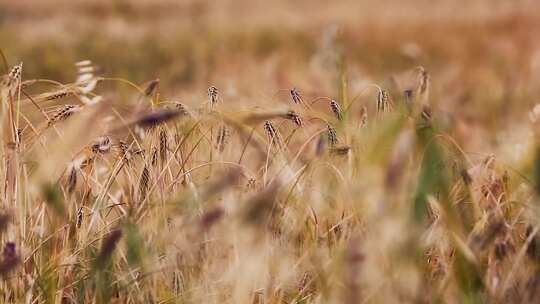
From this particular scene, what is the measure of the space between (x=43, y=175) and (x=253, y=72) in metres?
5.03

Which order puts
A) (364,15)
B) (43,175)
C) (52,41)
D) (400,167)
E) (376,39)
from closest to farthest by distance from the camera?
(400,167) → (43,175) → (52,41) → (376,39) → (364,15)

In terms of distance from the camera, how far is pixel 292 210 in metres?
1.35

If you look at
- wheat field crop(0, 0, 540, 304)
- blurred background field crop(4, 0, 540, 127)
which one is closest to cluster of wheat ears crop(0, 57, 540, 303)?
wheat field crop(0, 0, 540, 304)

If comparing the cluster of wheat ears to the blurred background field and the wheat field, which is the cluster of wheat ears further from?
the blurred background field

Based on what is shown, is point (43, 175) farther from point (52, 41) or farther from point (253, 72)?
point (52, 41)

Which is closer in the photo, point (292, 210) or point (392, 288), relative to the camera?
point (392, 288)

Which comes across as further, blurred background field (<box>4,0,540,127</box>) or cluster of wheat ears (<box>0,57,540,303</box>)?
blurred background field (<box>4,0,540,127</box>)

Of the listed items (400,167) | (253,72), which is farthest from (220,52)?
(400,167)

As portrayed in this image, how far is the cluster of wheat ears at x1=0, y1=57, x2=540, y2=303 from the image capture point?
1015 mm

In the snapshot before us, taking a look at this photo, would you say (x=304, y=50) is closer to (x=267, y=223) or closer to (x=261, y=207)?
(x=267, y=223)

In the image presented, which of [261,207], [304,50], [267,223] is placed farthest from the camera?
[304,50]

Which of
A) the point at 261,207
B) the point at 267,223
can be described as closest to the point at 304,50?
the point at 267,223

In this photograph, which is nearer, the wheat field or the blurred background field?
the wheat field

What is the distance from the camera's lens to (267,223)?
4.03 feet
